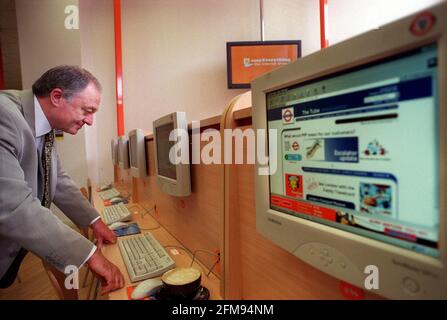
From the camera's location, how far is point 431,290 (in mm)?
319

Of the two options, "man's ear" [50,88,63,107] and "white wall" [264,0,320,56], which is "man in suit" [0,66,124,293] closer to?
"man's ear" [50,88,63,107]

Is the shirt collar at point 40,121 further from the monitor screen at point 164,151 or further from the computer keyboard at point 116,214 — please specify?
the computer keyboard at point 116,214

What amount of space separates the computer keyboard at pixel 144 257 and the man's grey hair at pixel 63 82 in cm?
79

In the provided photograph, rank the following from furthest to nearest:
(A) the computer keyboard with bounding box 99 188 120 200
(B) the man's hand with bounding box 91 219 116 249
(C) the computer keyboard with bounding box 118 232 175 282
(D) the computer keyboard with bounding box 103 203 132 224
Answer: (A) the computer keyboard with bounding box 99 188 120 200 → (D) the computer keyboard with bounding box 103 203 132 224 → (B) the man's hand with bounding box 91 219 116 249 → (C) the computer keyboard with bounding box 118 232 175 282

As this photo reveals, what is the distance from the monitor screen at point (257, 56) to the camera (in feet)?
10.7

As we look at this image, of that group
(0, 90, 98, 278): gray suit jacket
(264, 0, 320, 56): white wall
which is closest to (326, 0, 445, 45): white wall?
(264, 0, 320, 56): white wall

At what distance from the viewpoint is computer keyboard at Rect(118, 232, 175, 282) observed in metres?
1.02

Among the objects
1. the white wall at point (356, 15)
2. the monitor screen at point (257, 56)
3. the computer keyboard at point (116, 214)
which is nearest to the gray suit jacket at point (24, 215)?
the computer keyboard at point (116, 214)

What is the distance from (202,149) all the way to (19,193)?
656mm

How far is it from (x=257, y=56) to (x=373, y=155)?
124 inches

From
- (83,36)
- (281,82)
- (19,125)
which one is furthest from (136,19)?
(281,82)

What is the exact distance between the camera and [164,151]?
126 cm

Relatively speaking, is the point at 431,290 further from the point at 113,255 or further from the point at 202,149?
the point at 113,255

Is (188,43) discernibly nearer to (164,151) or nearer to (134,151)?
(134,151)
